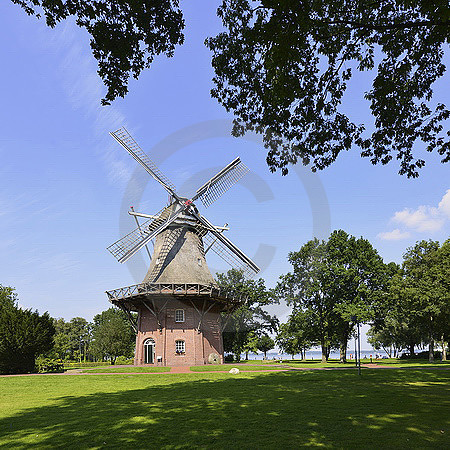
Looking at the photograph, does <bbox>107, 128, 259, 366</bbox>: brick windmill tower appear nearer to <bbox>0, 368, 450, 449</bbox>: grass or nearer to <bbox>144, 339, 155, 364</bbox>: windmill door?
<bbox>144, 339, 155, 364</bbox>: windmill door

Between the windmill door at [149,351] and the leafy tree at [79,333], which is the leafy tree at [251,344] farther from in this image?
the leafy tree at [79,333]

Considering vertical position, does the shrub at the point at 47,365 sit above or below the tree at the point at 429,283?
below

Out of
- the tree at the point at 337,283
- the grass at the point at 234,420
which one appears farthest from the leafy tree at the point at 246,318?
the grass at the point at 234,420

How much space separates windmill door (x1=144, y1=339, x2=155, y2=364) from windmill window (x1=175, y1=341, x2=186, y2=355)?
250 centimetres

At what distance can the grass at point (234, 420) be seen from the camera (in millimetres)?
6919

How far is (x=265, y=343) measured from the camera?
54469mm

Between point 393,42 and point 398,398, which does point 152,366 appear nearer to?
point 398,398

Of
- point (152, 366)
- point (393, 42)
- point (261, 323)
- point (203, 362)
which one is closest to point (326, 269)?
point (261, 323)

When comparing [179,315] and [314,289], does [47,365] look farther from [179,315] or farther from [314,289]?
[314,289]

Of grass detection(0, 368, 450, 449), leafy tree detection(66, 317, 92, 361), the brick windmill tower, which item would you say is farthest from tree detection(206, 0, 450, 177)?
leafy tree detection(66, 317, 92, 361)

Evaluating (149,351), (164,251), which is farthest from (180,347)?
(164,251)

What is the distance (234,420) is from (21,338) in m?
27.8

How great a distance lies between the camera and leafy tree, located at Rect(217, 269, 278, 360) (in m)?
53.1

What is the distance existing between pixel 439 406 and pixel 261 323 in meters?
46.5
